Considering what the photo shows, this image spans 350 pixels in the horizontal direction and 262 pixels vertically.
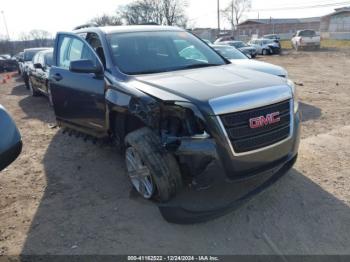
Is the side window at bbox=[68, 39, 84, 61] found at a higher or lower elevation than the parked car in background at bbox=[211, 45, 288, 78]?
higher

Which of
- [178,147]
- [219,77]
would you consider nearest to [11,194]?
[178,147]

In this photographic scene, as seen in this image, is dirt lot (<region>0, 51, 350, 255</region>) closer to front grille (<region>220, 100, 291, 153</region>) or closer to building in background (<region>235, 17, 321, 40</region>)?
front grille (<region>220, 100, 291, 153</region>)

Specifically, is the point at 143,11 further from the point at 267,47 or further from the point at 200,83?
the point at 200,83

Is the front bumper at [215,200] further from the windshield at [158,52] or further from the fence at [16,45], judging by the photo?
the fence at [16,45]

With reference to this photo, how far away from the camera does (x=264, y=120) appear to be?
3.12 metres

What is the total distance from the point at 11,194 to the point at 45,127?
3372mm

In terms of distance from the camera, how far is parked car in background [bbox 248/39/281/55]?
30.4 m

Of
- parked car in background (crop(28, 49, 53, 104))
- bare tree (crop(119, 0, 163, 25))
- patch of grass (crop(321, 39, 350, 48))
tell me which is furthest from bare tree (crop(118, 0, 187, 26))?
parked car in background (crop(28, 49, 53, 104))

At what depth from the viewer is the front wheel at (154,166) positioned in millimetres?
3244

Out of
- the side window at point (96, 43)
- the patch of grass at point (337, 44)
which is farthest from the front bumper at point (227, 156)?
the patch of grass at point (337, 44)

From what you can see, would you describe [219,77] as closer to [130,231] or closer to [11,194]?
[130,231]

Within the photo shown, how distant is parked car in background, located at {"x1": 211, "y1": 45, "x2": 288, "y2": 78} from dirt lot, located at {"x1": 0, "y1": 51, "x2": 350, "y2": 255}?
2.20m

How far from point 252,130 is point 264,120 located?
0.56 ft

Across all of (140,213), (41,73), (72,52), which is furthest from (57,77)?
(41,73)
